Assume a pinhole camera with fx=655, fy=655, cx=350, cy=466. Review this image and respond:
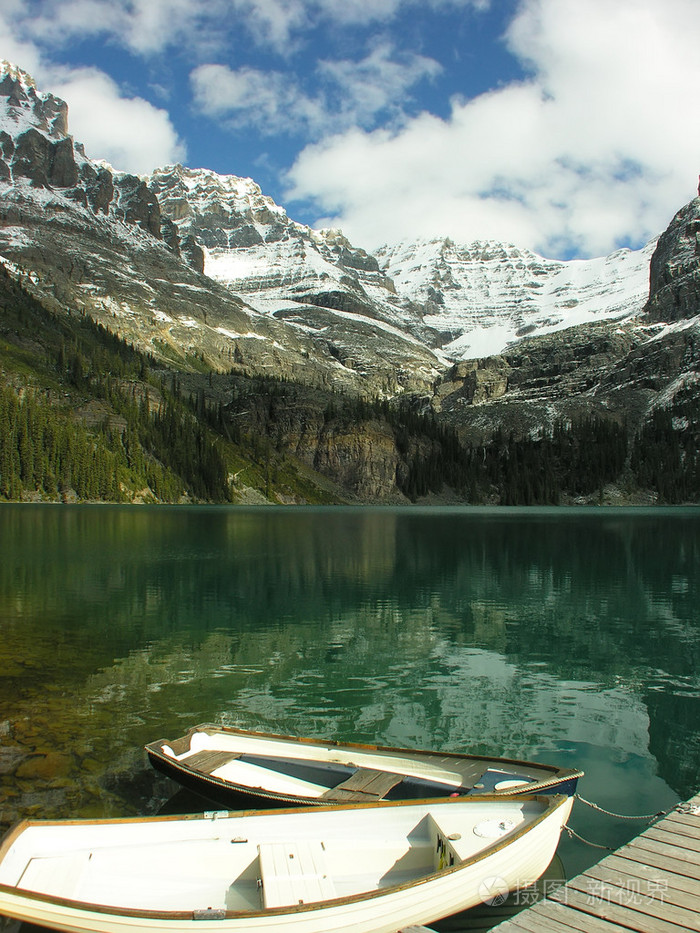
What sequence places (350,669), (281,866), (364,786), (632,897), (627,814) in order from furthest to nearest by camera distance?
(350,669) → (627,814) → (364,786) → (281,866) → (632,897)

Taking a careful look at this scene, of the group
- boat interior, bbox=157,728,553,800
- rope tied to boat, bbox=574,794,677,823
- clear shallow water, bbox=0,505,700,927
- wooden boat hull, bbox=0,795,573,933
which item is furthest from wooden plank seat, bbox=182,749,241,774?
rope tied to boat, bbox=574,794,677,823

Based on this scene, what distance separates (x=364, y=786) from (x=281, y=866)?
3.71 meters

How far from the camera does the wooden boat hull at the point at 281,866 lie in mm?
8969

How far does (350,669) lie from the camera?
2834 centimetres

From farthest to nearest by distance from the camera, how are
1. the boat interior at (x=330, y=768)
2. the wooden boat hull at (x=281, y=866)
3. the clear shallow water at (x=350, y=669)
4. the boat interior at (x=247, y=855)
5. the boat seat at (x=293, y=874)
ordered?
the clear shallow water at (x=350, y=669), the boat interior at (x=330, y=768), the boat interior at (x=247, y=855), the boat seat at (x=293, y=874), the wooden boat hull at (x=281, y=866)

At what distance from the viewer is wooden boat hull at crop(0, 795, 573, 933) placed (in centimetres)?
897

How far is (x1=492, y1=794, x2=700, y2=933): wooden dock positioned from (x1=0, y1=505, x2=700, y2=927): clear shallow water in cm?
314

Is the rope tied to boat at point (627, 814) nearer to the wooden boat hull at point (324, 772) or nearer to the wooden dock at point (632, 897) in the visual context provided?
the wooden boat hull at point (324, 772)

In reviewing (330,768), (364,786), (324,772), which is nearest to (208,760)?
(324,772)

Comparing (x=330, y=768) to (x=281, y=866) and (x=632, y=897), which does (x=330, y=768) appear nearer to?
(x=281, y=866)

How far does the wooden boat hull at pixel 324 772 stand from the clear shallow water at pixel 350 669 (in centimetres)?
115

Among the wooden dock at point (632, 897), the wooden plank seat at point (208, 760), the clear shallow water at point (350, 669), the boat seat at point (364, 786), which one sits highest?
the wooden dock at point (632, 897)

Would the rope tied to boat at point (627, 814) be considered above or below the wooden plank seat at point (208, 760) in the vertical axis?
below

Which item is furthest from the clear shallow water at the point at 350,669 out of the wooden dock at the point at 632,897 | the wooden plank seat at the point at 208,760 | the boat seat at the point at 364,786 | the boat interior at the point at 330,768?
the boat seat at the point at 364,786
